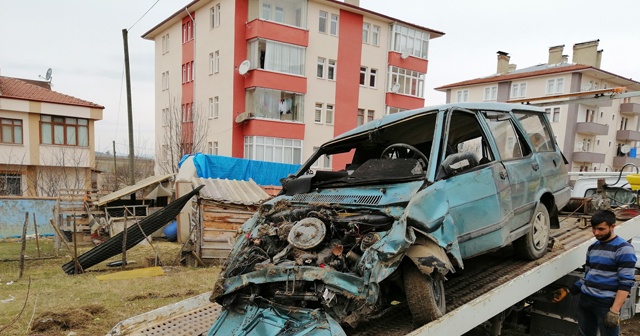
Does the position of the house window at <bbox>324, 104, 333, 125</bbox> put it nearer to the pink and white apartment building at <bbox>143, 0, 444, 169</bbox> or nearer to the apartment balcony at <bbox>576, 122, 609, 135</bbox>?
the pink and white apartment building at <bbox>143, 0, 444, 169</bbox>

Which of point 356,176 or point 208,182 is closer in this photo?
point 356,176

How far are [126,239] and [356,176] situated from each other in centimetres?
661

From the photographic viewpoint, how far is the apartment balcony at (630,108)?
123ft

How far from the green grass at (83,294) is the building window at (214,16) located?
17109 millimetres

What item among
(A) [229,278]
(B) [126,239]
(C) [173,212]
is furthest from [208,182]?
(A) [229,278]

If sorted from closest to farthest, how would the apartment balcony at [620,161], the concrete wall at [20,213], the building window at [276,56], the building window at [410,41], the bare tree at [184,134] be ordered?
the concrete wall at [20,213], the building window at [276,56], the bare tree at [184,134], the building window at [410,41], the apartment balcony at [620,161]

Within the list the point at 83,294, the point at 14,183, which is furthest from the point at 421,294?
the point at 14,183

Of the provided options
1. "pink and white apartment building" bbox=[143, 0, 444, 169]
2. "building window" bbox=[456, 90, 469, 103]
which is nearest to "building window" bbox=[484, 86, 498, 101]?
"building window" bbox=[456, 90, 469, 103]

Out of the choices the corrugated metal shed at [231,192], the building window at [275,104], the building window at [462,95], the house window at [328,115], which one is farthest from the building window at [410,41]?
the corrugated metal shed at [231,192]

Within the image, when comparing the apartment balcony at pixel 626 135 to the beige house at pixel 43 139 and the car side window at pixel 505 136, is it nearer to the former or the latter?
the car side window at pixel 505 136

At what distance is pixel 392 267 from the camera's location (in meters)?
2.98

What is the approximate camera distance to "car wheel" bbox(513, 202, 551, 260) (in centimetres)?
452

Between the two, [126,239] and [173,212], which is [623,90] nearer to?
[173,212]

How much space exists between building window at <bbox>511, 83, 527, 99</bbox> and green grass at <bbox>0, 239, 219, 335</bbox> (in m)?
35.4
